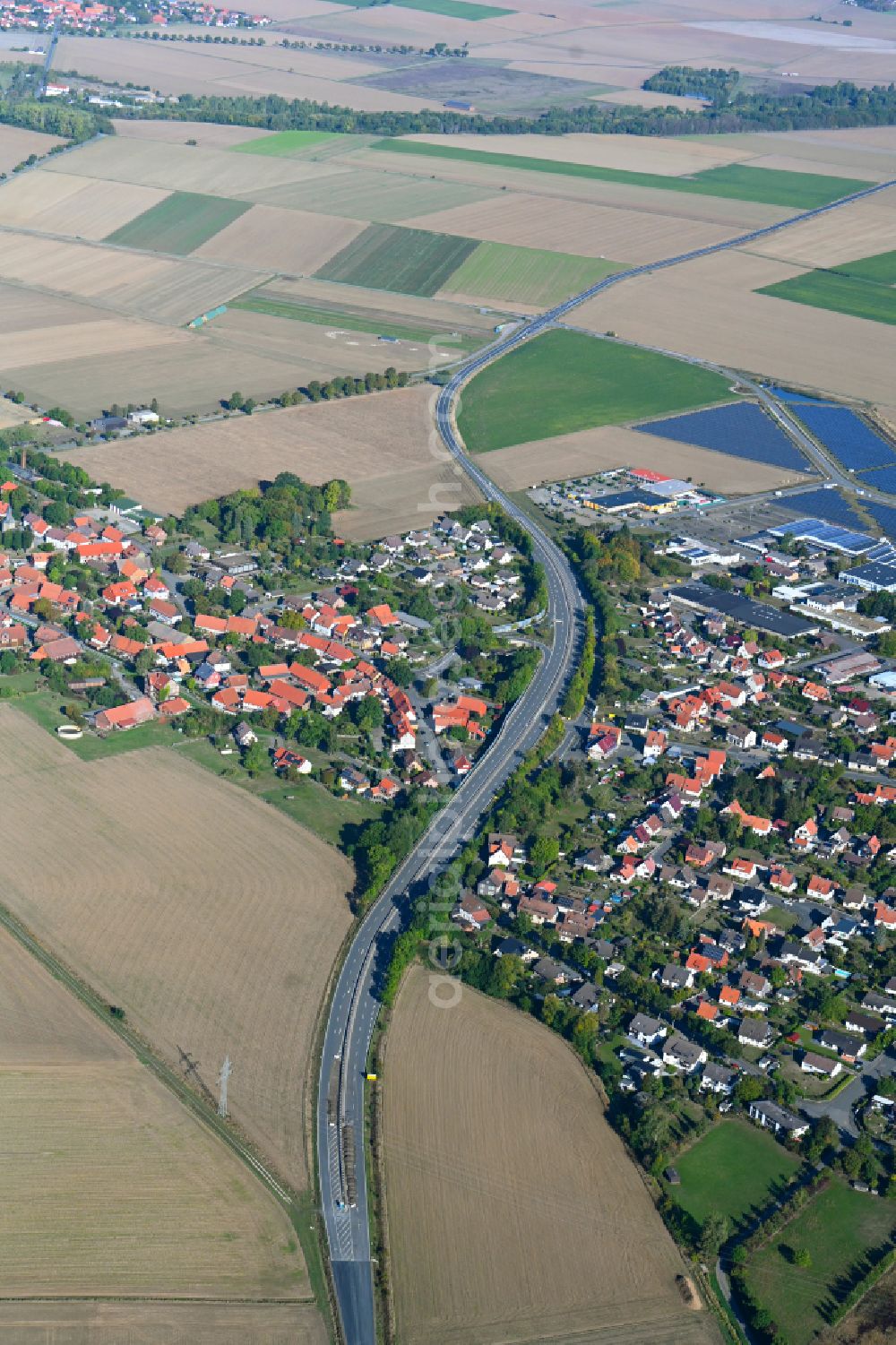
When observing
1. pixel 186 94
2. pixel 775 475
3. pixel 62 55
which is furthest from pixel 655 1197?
pixel 62 55

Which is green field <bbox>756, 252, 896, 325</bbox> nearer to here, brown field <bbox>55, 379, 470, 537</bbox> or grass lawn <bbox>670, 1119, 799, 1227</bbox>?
brown field <bbox>55, 379, 470, 537</bbox>

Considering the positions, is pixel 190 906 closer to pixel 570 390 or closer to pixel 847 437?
pixel 847 437

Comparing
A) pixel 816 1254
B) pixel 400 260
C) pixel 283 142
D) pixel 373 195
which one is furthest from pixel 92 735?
pixel 283 142

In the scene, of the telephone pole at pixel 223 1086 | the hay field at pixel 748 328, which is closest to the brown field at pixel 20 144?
the hay field at pixel 748 328

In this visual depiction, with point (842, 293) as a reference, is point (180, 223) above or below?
below

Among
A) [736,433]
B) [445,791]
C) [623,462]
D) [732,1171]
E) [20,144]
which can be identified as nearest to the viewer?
[732,1171]

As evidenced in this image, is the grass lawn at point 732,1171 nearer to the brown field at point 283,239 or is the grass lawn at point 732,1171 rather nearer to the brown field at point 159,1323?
the brown field at point 159,1323

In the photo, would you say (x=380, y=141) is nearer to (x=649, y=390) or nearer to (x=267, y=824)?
(x=649, y=390)

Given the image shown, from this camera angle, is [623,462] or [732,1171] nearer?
[732,1171]
